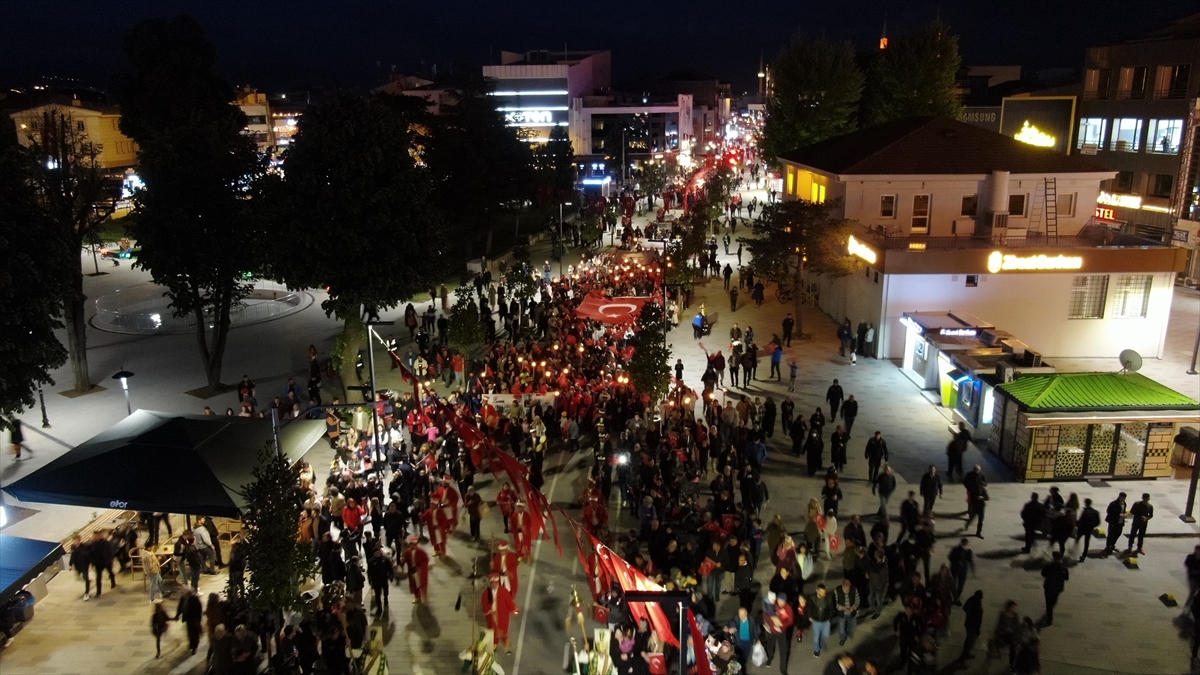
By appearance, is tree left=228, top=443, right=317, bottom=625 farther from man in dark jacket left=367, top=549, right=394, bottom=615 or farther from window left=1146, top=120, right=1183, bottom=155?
window left=1146, top=120, right=1183, bottom=155

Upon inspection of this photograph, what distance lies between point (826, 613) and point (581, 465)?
25.2ft

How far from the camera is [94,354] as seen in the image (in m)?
27.9

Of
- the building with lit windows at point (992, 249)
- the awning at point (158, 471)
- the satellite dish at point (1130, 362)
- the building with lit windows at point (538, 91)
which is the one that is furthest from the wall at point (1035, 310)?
the building with lit windows at point (538, 91)

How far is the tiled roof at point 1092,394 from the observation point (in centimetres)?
1631

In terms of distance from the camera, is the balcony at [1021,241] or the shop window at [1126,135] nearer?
the balcony at [1021,241]

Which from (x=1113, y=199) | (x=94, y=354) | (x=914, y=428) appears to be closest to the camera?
(x=914, y=428)

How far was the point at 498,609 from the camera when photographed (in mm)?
11445

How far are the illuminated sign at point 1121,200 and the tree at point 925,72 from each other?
30.8 ft

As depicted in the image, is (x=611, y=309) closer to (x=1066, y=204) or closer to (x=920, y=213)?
(x=920, y=213)

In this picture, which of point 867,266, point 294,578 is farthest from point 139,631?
point 867,266

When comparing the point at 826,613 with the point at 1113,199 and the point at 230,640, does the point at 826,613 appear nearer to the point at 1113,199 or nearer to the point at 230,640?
the point at 230,640

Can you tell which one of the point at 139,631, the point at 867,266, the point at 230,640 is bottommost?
the point at 139,631

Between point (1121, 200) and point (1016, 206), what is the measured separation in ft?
46.3

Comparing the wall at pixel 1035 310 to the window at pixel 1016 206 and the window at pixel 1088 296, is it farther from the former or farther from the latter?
the window at pixel 1016 206
